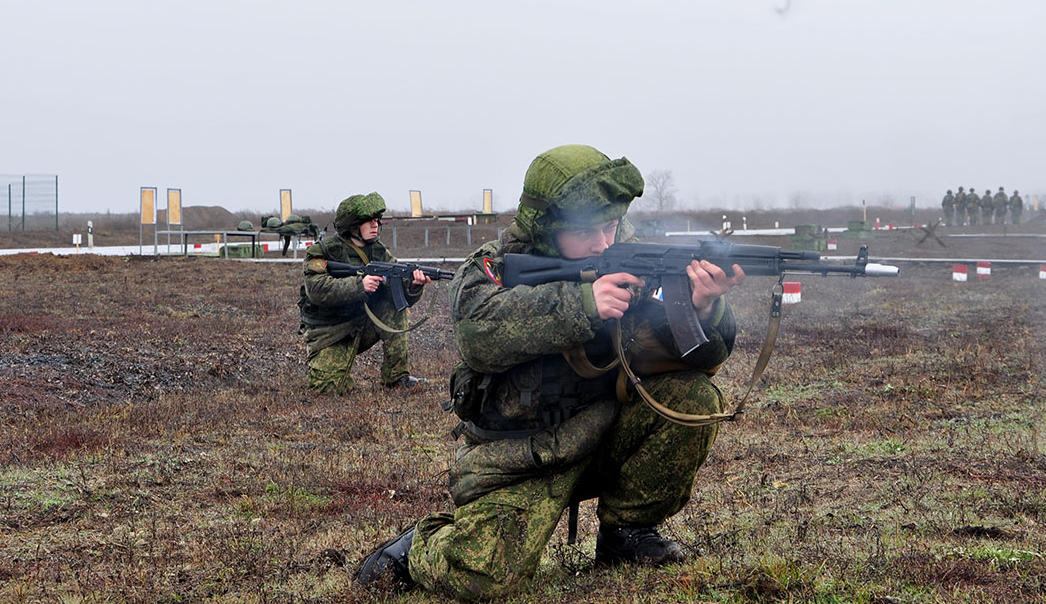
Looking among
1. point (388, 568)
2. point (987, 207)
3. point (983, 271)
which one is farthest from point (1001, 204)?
point (388, 568)

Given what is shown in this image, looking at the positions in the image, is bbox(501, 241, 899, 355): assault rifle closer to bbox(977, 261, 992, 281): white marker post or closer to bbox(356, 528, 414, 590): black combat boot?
bbox(356, 528, 414, 590): black combat boot

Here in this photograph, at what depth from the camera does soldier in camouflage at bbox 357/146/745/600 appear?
13.2 ft

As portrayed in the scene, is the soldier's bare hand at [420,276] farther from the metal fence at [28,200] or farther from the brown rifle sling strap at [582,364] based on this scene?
the metal fence at [28,200]

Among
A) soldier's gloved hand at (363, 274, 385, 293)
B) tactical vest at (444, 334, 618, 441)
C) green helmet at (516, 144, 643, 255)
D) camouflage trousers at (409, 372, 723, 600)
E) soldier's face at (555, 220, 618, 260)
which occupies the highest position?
green helmet at (516, 144, 643, 255)

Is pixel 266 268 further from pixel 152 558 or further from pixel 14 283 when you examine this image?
pixel 152 558

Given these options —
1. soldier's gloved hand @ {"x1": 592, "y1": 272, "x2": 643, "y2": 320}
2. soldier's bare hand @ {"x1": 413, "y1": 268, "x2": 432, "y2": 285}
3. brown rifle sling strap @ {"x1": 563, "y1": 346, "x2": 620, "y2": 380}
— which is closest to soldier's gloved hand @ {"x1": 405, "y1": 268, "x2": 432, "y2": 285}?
soldier's bare hand @ {"x1": 413, "y1": 268, "x2": 432, "y2": 285}

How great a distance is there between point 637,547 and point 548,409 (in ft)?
2.31

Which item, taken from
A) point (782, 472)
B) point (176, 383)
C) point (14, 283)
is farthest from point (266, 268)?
point (782, 472)

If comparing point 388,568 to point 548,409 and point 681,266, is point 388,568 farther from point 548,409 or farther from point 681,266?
point 681,266

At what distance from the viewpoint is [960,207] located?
52906 millimetres

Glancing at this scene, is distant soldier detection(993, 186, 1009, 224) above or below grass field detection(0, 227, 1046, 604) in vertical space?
above

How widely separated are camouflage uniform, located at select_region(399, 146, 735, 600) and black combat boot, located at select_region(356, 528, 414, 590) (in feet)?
0.25

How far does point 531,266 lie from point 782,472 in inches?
114

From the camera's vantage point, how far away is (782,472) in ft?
20.7
